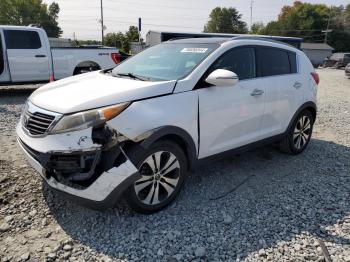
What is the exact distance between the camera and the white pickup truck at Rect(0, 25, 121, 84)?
9273 mm

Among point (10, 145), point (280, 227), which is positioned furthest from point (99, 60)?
point (280, 227)

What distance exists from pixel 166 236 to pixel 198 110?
4.31ft

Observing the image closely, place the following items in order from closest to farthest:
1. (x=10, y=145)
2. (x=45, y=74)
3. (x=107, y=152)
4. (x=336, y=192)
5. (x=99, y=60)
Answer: (x=107, y=152), (x=336, y=192), (x=10, y=145), (x=45, y=74), (x=99, y=60)

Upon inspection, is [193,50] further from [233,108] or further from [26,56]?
[26,56]

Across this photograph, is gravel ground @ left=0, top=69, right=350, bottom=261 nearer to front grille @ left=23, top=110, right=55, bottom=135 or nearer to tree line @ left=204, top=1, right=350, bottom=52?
front grille @ left=23, top=110, right=55, bottom=135

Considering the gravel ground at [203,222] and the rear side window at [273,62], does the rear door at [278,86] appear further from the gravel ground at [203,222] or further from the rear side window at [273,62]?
the gravel ground at [203,222]

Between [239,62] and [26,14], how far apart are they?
2952 inches

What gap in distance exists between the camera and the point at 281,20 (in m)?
85.9

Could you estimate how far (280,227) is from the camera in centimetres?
337

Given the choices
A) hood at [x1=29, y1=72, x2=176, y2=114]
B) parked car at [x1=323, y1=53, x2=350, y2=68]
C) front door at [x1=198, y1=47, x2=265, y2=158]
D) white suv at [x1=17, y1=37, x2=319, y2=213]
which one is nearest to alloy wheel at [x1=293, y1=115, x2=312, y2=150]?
white suv at [x1=17, y1=37, x2=319, y2=213]

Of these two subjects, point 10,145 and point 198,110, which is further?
point 10,145

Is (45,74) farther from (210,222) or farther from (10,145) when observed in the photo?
(210,222)

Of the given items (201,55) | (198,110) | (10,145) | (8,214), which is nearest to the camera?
(8,214)

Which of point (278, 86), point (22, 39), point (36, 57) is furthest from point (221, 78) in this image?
point (22, 39)
